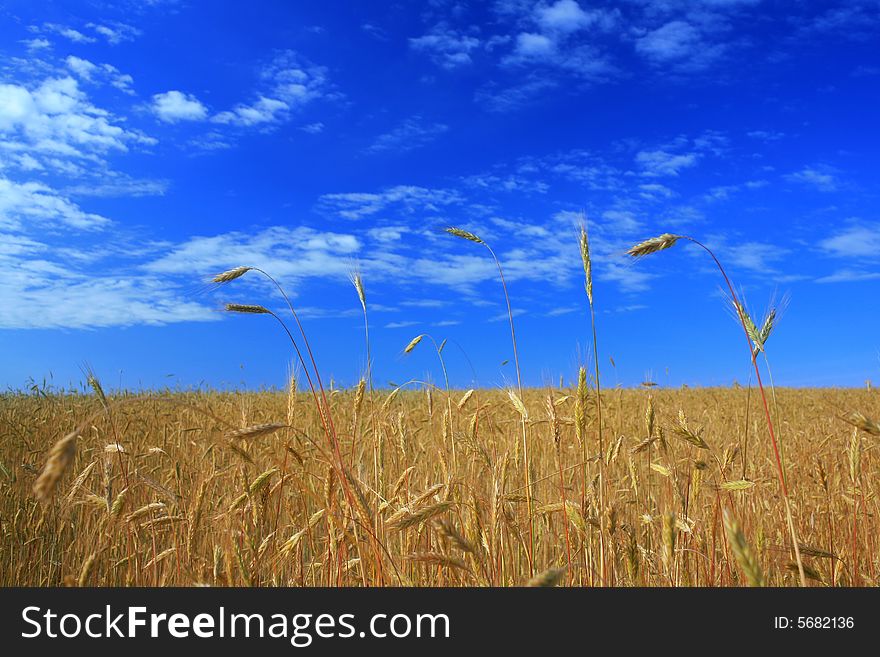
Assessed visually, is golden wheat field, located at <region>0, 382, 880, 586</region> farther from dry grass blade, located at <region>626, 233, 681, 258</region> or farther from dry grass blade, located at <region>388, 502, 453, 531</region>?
dry grass blade, located at <region>626, 233, 681, 258</region>

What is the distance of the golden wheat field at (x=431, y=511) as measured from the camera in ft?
8.21

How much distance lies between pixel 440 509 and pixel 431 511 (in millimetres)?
64

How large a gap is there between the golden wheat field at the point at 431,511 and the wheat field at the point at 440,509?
0.02 m

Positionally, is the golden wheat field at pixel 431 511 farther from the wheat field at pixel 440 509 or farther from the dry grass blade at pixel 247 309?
the dry grass blade at pixel 247 309

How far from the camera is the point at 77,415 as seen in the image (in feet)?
27.5

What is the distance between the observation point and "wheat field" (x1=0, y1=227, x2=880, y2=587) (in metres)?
2.43

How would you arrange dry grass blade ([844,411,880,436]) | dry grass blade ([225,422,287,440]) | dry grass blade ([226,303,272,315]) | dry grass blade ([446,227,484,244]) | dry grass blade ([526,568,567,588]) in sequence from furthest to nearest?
1. dry grass blade ([446,227,484,244])
2. dry grass blade ([226,303,272,315])
3. dry grass blade ([844,411,880,436])
4. dry grass blade ([225,422,287,440])
5. dry grass blade ([526,568,567,588])

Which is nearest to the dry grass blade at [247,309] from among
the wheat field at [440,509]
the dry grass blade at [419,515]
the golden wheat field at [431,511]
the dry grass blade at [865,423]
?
the wheat field at [440,509]

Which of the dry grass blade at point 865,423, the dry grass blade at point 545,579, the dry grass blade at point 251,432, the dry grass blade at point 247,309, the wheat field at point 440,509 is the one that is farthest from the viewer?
the dry grass blade at point 247,309

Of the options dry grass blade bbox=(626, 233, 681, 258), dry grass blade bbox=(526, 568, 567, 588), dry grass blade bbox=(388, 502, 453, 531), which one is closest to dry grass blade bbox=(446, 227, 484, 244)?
dry grass blade bbox=(626, 233, 681, 258)

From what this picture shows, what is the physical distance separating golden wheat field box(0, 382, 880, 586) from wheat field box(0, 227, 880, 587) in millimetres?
22
